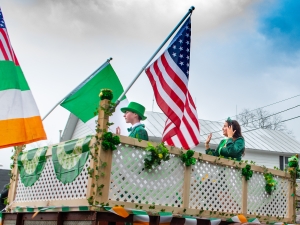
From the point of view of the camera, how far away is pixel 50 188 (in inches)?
307

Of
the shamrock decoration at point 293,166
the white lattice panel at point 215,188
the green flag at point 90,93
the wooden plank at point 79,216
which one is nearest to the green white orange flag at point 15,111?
the wooden plank at point 79,216

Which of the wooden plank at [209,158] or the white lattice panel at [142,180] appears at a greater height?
the wooden plank at [209,158]

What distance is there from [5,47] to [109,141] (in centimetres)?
289

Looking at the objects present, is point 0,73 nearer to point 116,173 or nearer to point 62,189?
point 62,189

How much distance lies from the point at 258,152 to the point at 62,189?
19.6m

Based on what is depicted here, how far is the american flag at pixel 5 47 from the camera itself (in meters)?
8.09

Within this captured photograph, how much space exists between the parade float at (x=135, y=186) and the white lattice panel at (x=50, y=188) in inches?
0.6

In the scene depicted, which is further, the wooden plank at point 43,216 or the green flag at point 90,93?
the green flag at point 90,93

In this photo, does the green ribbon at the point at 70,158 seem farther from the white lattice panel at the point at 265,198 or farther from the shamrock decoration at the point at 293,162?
the shamrock decoration at the point at 293,162

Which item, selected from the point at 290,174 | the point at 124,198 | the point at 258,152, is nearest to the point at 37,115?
the point at 124,198

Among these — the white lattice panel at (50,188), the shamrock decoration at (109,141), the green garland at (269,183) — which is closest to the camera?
the shamrock decoration at (109,141)

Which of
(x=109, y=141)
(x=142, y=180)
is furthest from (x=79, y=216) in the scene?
(x=109, y=141)

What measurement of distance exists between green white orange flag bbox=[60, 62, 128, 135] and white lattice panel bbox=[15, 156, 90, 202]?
6.69ft

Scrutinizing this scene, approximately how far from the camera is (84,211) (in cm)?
667
